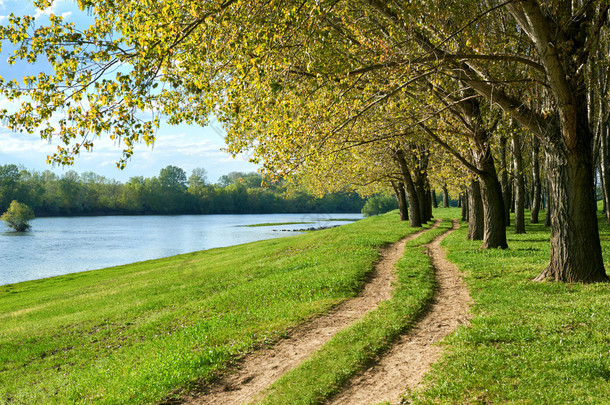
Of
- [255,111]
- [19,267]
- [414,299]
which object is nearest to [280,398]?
[414,299]

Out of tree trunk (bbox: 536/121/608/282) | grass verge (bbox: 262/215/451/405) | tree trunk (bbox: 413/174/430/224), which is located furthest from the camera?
tree trunk (bbox: 413/174/430/224)

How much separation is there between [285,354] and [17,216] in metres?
81.0

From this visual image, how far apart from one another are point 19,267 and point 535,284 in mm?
41549

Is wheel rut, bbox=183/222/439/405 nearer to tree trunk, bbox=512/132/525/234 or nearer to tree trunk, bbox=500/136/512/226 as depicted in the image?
tree trunk, bbox=512/132/525/234

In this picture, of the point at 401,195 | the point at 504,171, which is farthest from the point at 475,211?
the point at 401,195

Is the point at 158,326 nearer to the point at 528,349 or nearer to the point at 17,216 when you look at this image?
the point at 528,349

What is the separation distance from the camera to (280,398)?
679cm

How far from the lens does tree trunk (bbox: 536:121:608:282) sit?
1141 centimetres

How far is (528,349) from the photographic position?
7.47 meters

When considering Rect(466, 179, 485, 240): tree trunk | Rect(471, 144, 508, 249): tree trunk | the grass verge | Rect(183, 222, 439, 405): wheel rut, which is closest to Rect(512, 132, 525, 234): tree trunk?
Rect(466, 179, 485, 240): tree trunk

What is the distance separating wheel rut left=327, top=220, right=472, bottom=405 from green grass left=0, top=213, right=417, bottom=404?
9.21ft

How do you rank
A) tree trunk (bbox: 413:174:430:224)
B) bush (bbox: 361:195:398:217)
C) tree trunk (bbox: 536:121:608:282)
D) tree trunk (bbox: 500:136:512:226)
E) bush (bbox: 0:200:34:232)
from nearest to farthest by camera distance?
tree trunk (bbox: 536:121:608:282)
tree trunk (bbox: 500:136:512:226)
tree trunk (bbox: 413:174:430:224)
bush (bbox: 0:200:34:232)
bush (bbox: 361:195:398:217)

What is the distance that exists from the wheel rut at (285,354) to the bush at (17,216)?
7871 centimetres

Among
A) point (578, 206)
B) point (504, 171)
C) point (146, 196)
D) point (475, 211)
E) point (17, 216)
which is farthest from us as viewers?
point (146, 196)
